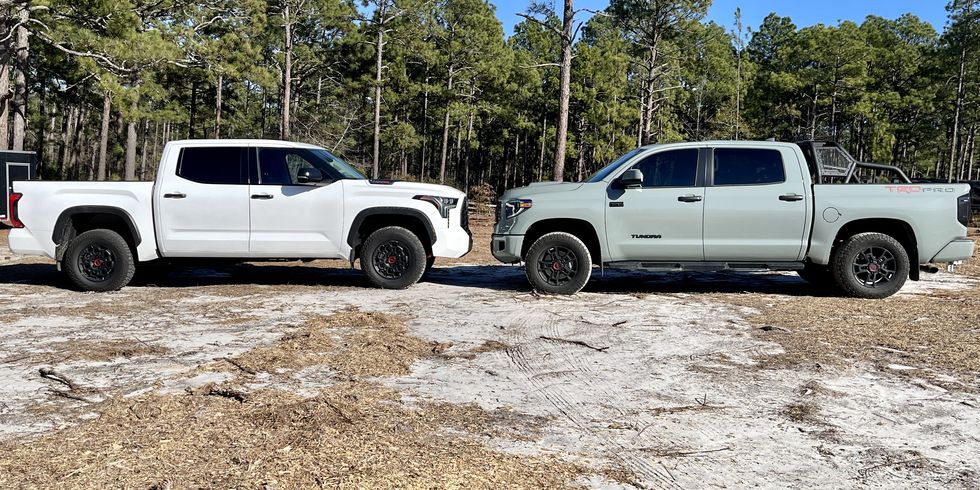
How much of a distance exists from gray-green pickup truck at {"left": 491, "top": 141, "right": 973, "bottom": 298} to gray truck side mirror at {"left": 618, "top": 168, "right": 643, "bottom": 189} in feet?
Answer: 0.05

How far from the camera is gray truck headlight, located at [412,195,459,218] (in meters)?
8.97

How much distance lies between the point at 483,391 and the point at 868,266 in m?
6.11

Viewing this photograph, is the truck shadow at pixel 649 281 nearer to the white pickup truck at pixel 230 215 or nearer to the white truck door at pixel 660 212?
the white truck door at pixel 660 212

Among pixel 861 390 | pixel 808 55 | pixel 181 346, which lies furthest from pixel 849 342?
pixel 808 55

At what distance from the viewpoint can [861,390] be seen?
491 cm

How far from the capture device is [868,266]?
8672 mm

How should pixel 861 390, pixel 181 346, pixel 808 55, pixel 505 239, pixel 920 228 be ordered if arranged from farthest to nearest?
pixel 808 55
pixel 505 239
pixel 920 228
pixel 181 346
pixel 861 390

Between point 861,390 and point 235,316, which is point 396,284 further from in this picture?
point 861,390

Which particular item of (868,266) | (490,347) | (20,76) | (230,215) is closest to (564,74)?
(868,266)

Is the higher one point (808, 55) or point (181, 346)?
point (808, 55)

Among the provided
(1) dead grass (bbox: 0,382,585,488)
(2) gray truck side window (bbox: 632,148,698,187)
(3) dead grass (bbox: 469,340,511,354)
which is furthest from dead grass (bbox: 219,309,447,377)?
(2) gray truck side window (bbox: 632,148,698,187)

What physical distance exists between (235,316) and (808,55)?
4582cm

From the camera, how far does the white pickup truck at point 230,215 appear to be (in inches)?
341

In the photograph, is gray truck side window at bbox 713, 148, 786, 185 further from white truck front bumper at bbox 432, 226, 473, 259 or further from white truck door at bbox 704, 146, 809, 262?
white truck front bumper at bbox 432, 226, 473, 259
